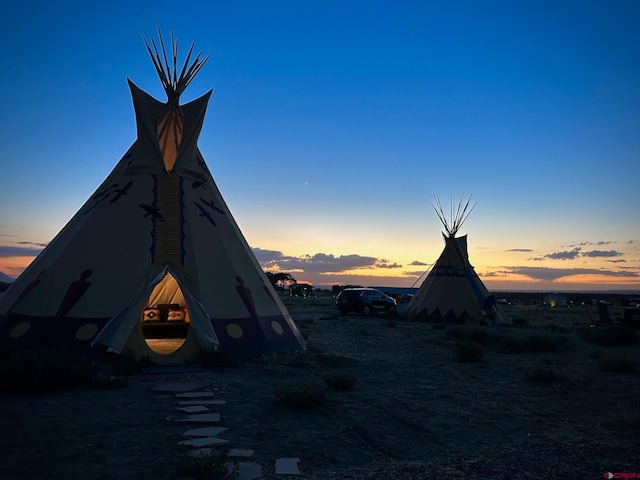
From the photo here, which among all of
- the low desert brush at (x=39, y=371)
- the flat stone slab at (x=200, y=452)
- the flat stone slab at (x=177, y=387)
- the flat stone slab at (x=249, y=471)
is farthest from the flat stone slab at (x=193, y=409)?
the low desert brush at (x=39, y=371)

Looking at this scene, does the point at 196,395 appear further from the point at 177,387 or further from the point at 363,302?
the point at 363,302

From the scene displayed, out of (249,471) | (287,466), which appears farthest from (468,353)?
(249,471)

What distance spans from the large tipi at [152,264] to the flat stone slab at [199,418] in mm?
3581

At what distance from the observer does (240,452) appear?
5133mm

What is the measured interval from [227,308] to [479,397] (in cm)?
591

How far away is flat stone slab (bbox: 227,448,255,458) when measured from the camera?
5055mm

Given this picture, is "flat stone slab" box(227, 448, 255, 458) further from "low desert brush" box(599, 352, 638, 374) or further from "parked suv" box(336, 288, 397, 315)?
"parked suv" box(336, 288, 397, 315)

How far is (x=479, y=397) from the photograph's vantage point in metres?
8.39

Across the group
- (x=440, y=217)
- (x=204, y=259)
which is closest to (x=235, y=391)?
(x=204, y=259)

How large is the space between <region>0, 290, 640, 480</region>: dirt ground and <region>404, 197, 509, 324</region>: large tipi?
13585mm

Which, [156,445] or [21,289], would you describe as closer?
[156,445]

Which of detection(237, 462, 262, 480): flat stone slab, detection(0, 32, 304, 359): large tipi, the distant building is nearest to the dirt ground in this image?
detection(237, 462, 262, 480): flat stone slab

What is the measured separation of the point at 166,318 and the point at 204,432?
1130cm

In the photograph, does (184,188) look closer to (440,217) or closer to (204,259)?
(204,259)
